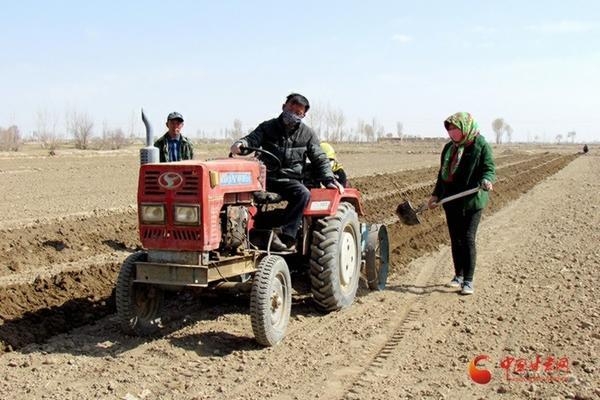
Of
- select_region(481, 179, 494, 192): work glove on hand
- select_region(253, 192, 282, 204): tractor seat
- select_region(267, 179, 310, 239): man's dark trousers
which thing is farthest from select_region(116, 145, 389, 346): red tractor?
select_region(481, 179, 494, 192): work glove on hand

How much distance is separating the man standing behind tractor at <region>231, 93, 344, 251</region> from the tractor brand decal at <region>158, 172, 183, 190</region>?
3.24 feet

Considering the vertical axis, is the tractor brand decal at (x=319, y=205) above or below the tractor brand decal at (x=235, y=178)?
below

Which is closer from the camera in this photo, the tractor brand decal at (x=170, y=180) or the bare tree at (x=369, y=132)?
the tractor brand decal at (x=170, y=180)

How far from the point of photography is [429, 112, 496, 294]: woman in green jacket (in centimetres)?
652

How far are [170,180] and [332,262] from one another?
68.6 inches

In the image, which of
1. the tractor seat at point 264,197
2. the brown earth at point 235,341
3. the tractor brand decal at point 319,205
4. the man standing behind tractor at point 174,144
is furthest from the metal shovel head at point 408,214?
the man standing behind tractor at point 174,144

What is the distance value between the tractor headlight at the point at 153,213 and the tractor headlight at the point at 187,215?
0.40 ft

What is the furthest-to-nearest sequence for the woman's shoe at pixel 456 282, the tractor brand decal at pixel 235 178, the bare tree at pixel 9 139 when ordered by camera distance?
the bare tree at pixel 9 139, the woman's shoe at pixel 456 282, the tractor brand decal at pixel 235 178

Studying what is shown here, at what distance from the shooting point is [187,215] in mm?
4621

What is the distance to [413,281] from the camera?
23.9ft

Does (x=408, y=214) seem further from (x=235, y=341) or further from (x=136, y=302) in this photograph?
(x=136, y=302)

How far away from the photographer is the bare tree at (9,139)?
52.4m

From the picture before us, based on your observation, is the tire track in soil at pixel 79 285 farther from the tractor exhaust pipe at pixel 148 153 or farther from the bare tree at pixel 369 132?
the bare tree at pixel 369 132

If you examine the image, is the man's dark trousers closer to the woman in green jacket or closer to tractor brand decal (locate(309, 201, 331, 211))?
tractor brand decal (locate(309, 201, 331, 211))
